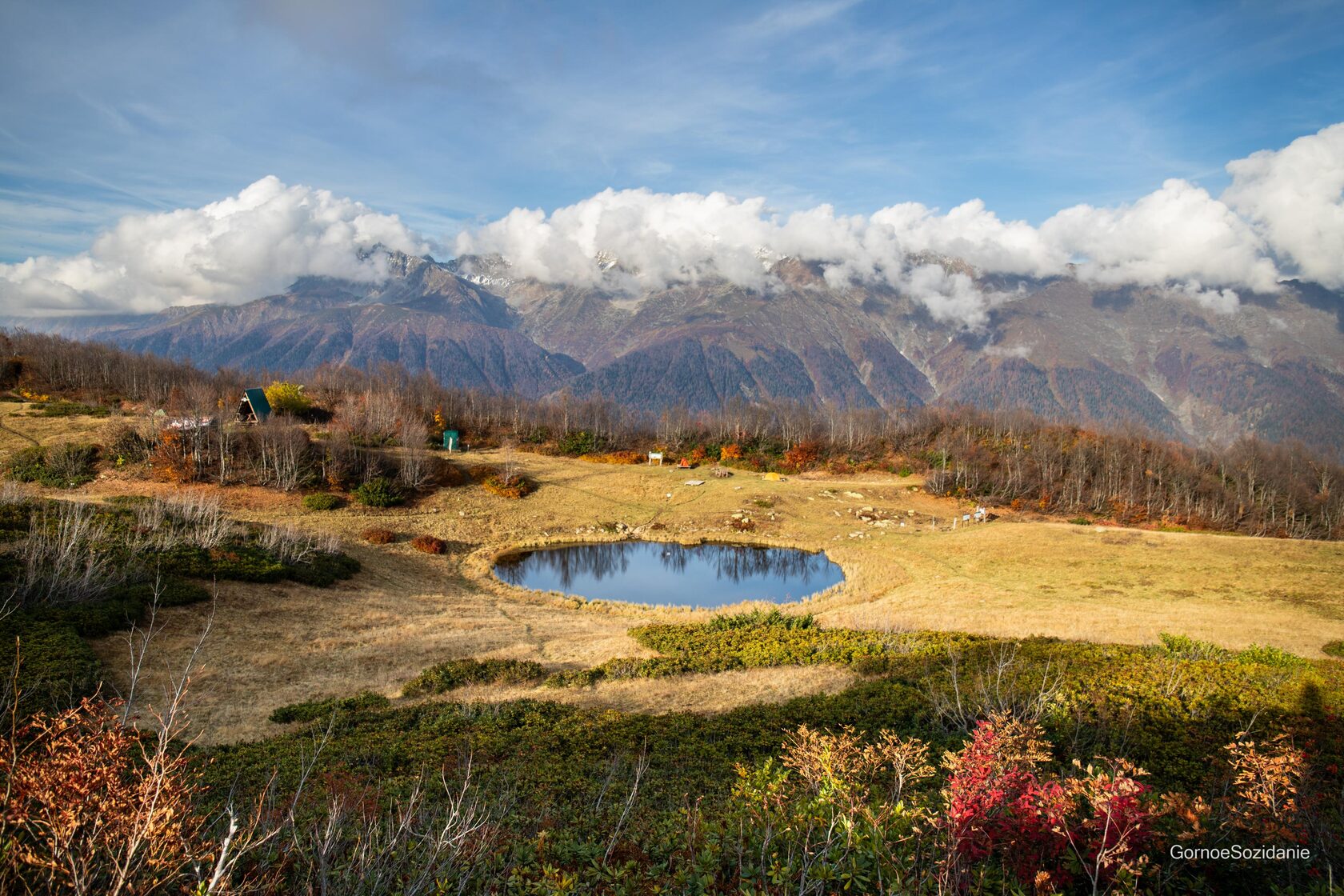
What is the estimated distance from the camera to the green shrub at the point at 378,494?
37.0 metres

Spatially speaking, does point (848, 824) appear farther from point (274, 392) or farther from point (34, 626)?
point (274, 392)

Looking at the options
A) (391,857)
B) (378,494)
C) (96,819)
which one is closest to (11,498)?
(378,494)

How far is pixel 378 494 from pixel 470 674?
25493 millimetres

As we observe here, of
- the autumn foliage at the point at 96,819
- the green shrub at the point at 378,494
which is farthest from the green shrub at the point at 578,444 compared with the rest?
the autumn foliage at the point at 96,819

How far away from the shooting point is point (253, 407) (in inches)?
1953

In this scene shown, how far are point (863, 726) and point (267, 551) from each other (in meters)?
20.7

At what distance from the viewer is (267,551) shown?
22406 millimetres

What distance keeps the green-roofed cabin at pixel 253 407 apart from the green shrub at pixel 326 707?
42.2m

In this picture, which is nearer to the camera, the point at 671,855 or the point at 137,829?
the point at 137,829

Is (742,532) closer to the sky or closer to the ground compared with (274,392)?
closer to the ground

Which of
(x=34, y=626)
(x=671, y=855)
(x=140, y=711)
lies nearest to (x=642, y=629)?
(x=140, y=711)

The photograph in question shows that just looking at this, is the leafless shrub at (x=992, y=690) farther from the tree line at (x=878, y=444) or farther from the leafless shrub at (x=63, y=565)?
the tree line at (x=878, y=444)

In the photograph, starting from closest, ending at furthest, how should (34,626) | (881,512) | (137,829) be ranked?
1. (137,829)
2. (34,626)
3. (881,512)

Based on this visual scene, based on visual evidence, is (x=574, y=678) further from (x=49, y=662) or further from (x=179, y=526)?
(x=179, y=526)
